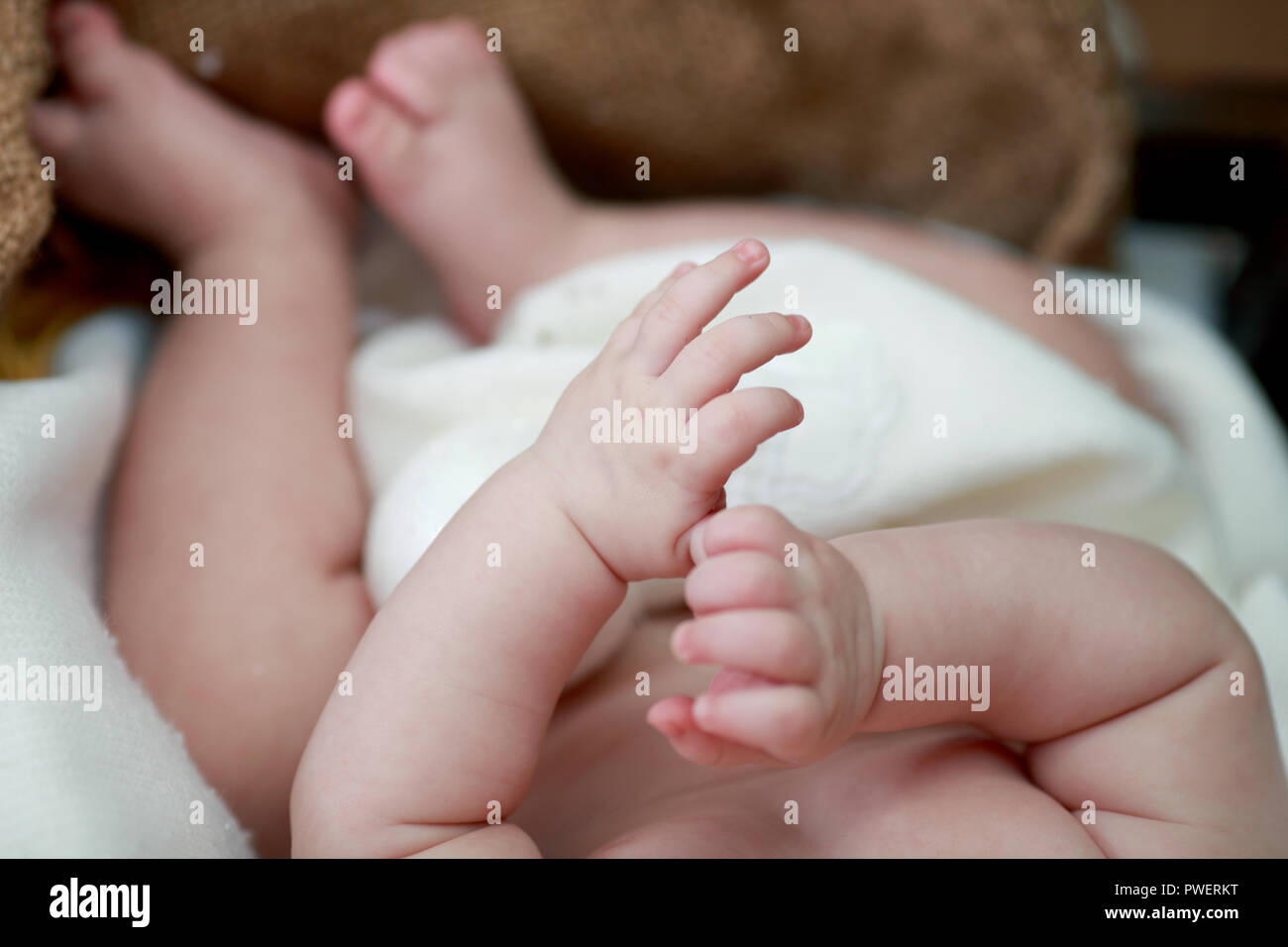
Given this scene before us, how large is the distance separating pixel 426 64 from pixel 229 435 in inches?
15.9

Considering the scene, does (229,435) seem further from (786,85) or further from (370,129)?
(786,85)

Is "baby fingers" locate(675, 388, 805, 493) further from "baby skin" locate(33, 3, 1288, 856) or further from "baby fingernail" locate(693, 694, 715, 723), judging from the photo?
"baby fingernail" locate(693, 694, 715, 723)

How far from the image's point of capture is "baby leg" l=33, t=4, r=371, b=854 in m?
0.68

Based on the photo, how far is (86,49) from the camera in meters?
0.91

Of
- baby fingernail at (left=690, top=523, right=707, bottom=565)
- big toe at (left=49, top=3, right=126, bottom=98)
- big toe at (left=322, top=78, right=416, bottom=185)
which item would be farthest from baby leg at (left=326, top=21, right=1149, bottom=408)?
baby fingernail at (left=690, top=523, right=707, bottom=565)

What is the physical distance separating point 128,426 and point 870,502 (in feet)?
1.96

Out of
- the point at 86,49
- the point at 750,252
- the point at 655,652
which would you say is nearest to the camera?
the point at 750,252

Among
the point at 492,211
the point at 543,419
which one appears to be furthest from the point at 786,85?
the point at 543,419

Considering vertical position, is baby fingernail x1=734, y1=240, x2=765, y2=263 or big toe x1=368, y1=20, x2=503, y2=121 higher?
big toe x1=368, y1=20, x2=503, y2=121

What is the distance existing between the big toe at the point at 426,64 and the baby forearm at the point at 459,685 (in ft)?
1.70

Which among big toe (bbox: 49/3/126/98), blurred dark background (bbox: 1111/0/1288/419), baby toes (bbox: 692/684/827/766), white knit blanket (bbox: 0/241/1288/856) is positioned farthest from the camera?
blurred dark background (bbox: 1111/0/1288/419)

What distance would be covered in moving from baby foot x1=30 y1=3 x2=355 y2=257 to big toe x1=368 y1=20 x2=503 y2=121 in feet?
0.44
